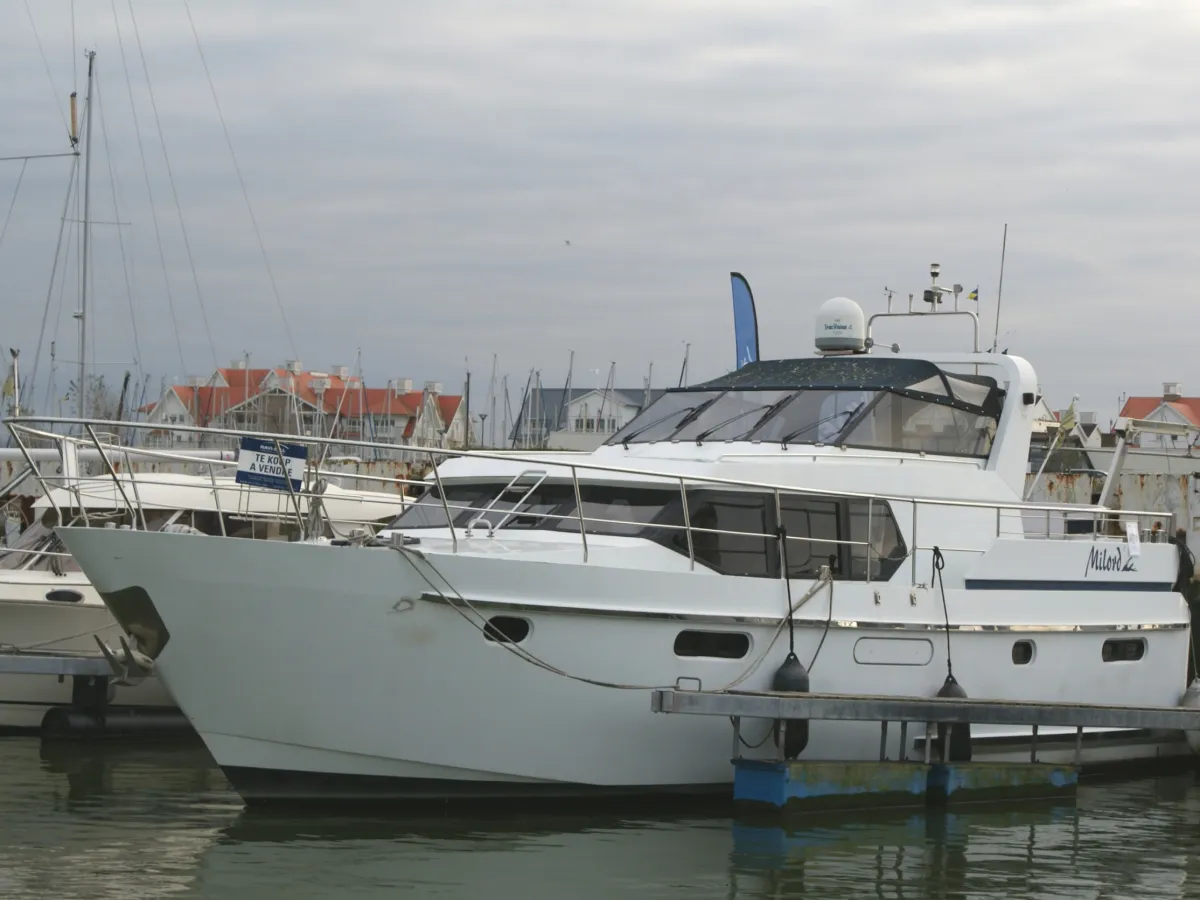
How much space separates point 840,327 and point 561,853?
275 inches

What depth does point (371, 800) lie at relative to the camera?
10.8 m

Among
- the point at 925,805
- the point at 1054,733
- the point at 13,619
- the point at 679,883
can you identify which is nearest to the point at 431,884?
the point at 679,883

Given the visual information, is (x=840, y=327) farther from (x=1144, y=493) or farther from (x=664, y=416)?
(x=1144, y=493)

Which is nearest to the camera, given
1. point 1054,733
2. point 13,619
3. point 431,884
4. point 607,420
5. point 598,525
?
point 431,884

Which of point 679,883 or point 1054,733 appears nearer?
point 679,883

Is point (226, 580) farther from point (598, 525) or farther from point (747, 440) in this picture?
point (747, 440)

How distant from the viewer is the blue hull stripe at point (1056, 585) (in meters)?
12.6

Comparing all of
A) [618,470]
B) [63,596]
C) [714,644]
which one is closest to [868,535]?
[714,644]

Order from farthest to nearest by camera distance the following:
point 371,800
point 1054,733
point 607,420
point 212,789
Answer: point 607,420 → point 1054,733 → point 212,789 → point 371,800

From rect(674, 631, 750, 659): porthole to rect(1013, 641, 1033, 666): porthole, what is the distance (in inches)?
111

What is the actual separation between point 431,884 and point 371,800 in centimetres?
180

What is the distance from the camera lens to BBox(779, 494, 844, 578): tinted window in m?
11.9

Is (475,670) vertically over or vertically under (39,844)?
over

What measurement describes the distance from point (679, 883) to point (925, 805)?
3292 mm
